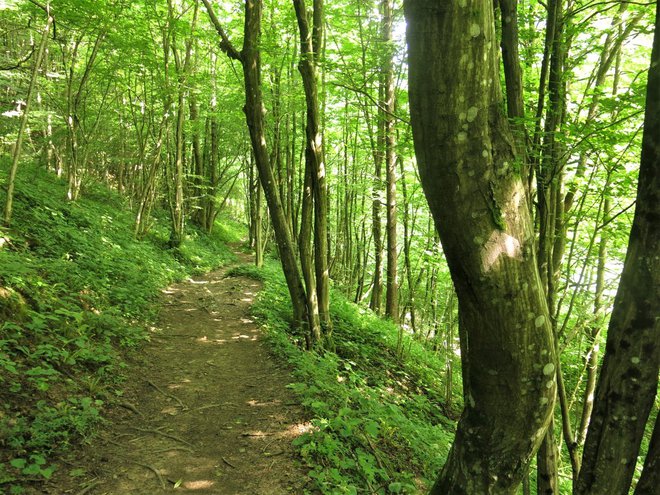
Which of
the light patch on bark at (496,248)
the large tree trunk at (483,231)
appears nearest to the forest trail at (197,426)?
the large tree trunk at (483,231)

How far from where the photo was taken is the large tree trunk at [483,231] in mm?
1905

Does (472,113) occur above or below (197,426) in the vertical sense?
above

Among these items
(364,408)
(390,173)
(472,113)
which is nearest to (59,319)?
(364,408)

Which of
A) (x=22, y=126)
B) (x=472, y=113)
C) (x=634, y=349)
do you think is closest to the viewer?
(x=472, y=113)

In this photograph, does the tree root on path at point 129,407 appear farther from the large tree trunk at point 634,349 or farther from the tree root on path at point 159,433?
the large tree trunk at point 634,349

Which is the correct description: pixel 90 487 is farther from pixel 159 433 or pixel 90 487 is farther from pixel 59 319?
pixel 59 319

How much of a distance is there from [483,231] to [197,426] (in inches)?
141

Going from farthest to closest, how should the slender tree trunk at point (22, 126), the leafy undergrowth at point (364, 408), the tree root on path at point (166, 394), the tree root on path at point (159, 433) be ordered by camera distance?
the slender tree trunk at point (22, 126) → the tree root on path at point (166, 394) → the tree root on path at point (159, 433) → the leafy undergrowth at point (364, 408)

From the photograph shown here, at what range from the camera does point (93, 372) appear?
183 inches

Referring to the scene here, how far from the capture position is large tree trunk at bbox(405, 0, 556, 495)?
6.25 feet

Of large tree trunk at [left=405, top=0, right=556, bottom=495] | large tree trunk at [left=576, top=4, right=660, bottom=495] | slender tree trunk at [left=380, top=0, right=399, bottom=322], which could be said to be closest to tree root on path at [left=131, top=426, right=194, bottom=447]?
large tree trunk at [left=405, top=0, right=556, bottom=495]

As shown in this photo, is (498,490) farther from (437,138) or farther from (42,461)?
(42,461)

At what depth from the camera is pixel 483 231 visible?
6.66ft

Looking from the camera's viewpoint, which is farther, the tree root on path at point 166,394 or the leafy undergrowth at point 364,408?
the tree root on path at point 166,394
